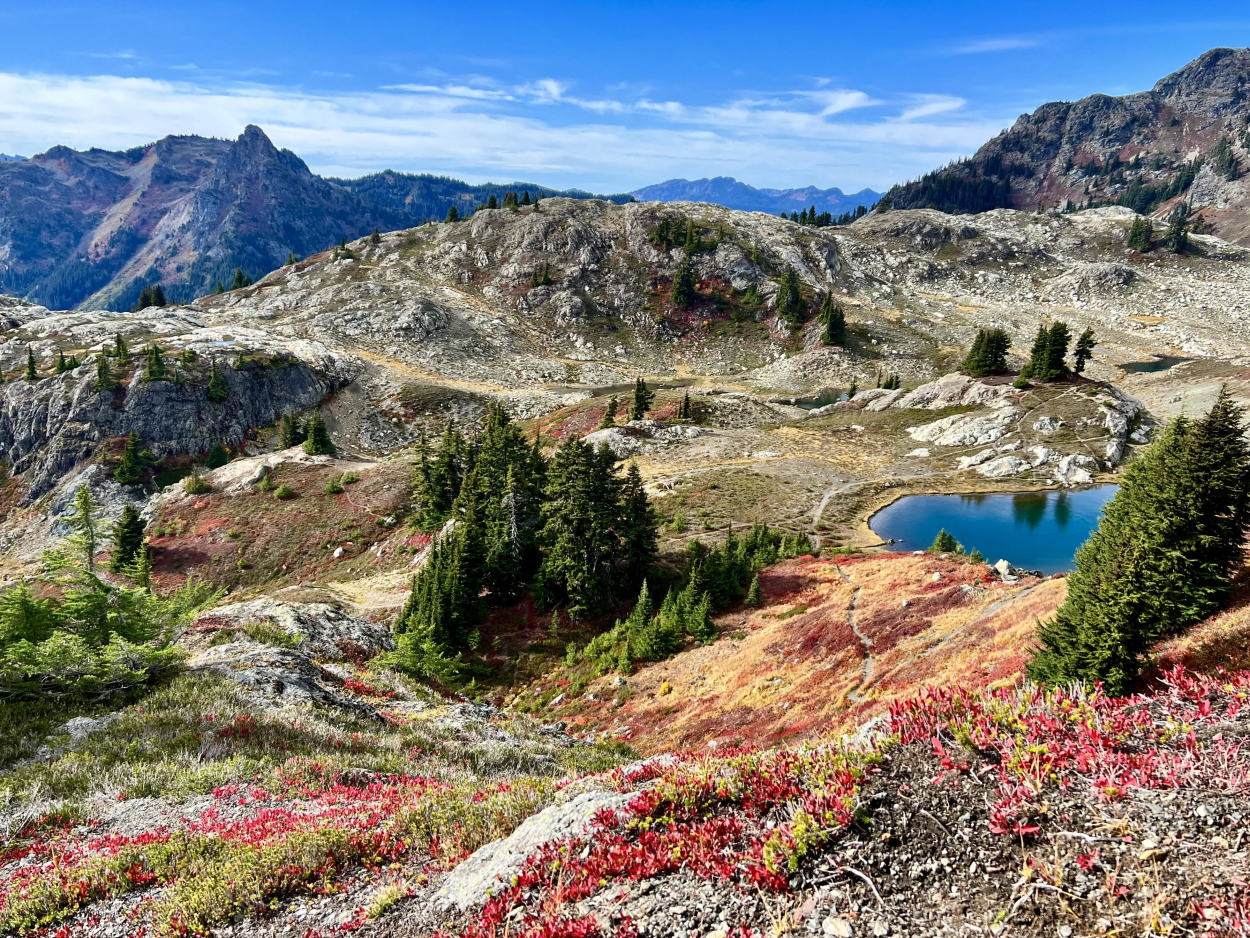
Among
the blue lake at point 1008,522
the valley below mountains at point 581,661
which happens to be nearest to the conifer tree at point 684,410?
the valley below mountains at point 581,661

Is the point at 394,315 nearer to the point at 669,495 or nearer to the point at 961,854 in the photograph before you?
the point at 669,495

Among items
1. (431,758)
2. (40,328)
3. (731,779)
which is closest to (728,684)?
(431,758)

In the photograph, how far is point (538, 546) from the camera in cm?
4494

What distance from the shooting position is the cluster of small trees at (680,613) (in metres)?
34.8

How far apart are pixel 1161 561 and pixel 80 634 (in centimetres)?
3164

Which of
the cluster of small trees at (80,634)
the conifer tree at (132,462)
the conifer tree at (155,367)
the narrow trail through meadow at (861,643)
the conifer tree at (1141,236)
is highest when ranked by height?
the conifer tree at (1141,236)

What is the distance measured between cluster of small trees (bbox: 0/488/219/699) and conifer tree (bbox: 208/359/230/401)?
9290cm

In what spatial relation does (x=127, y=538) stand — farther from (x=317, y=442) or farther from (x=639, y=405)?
(x=639, y=405)

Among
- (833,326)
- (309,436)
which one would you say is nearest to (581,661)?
(309,436)

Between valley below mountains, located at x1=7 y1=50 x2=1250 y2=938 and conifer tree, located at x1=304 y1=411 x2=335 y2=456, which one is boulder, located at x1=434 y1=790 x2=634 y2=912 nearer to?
valley below mountains, located at x1=7 y1=50 x2=1250 y2=938

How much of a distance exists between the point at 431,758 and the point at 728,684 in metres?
17.3

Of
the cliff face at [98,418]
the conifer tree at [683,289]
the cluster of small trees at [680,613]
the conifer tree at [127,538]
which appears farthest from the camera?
the conifer tree at [683,289]

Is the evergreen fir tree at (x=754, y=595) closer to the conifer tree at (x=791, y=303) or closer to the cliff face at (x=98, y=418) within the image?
the cliff face at (x=98, y=418)

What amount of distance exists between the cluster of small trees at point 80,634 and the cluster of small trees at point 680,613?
22.5m
